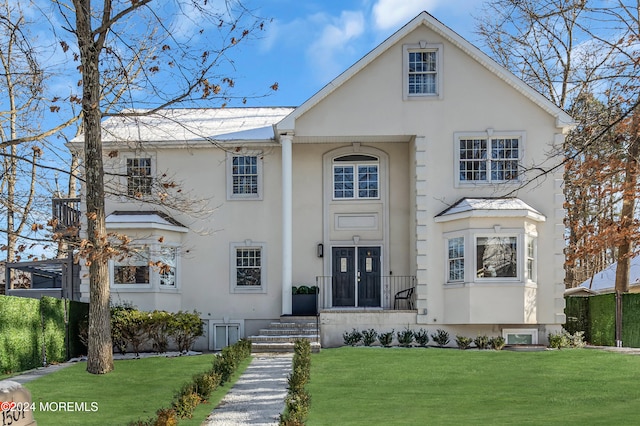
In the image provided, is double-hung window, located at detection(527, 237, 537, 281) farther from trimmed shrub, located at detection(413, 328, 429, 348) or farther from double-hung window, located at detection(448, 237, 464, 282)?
trimmed shrub, located at detection(413, 328, 429, 348)

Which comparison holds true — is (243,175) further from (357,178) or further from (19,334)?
(19,334)

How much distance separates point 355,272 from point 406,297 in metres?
1.88

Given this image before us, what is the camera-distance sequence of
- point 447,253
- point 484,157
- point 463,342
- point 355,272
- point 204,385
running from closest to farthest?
point 204,385 < point 463,342 < point 447,253 < point 484,157 < point 355,272

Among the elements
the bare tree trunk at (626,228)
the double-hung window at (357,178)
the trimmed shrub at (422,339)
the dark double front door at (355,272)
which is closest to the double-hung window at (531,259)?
the bare tree trunk at (626,228)

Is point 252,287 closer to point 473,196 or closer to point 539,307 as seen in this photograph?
point 473,196

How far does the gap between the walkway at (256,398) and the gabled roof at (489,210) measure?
695 cm

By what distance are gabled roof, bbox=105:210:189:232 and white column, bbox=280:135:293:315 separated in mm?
3525

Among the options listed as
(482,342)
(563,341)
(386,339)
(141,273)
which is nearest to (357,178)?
(386,339)

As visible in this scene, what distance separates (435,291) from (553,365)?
19.1ft

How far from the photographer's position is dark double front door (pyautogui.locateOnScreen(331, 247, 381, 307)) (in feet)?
72.4

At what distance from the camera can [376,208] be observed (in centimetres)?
2202

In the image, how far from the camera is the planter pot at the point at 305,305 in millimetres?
20844

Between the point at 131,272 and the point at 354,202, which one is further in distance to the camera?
the point at 354,202

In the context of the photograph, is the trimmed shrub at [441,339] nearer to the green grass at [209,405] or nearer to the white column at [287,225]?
the white column at [287,225]
